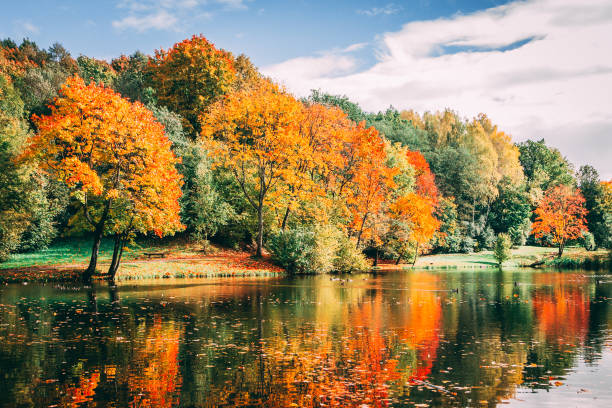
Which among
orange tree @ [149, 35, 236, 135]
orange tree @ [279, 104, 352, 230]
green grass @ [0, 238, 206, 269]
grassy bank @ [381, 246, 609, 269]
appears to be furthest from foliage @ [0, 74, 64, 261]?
grassy bank @ [381, 246, 609, 269]

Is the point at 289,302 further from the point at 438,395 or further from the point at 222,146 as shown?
the point at 222,146

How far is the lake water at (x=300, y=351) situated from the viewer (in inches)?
379

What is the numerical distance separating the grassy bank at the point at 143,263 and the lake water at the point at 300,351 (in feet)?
31.4

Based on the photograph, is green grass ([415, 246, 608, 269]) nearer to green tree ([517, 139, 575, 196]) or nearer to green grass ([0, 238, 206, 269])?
green tree ([517, 139, 575, 196])

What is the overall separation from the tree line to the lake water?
33.6 ft

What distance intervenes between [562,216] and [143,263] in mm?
54840

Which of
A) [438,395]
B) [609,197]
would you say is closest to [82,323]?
[438,395]

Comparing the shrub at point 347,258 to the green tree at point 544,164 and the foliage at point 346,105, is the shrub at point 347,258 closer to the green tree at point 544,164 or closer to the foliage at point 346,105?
the foliage at point 346,105

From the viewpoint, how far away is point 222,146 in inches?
1832

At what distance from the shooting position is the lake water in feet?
31.6

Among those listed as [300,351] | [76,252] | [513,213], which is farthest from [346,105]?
[300,351]

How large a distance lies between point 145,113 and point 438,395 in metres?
28.0

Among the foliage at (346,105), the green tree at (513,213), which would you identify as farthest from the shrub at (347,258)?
the foliage at (346,105)

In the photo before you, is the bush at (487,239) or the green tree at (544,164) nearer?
the bush at (487,239)
